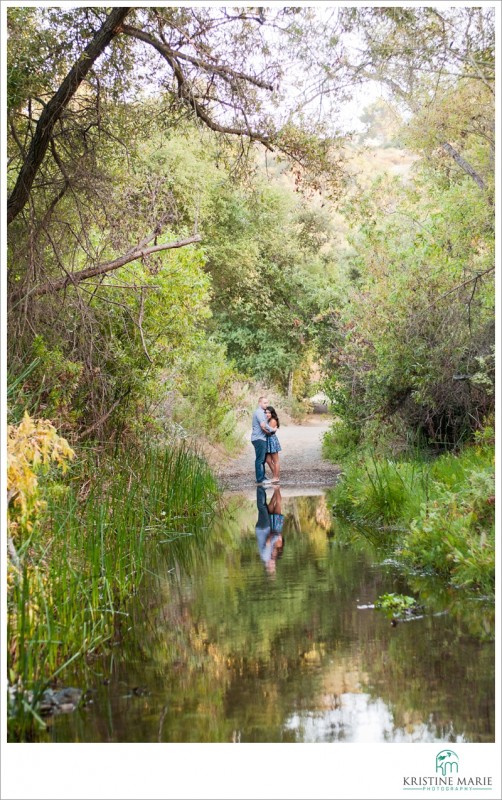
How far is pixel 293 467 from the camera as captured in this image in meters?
17.4

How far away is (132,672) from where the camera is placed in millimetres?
4855

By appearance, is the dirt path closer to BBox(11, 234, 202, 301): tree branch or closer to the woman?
the woman

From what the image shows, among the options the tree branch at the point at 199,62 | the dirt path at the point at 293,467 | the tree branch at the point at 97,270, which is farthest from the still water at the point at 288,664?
the dirt path at the point at 293,467

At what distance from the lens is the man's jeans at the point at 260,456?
14820 millimetres

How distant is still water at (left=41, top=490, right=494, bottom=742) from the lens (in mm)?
4012

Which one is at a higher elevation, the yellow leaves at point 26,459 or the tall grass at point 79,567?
the yellow leaves at point 26,459

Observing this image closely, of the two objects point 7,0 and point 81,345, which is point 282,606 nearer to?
point 81,345

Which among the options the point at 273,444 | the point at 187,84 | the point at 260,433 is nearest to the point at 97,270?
the point at 187,84

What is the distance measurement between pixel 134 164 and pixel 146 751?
24.5 feet

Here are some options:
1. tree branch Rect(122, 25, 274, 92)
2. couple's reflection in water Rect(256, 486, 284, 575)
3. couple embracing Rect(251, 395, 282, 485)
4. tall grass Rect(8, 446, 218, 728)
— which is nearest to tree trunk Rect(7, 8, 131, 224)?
tree branch Rect(122, 25, 274, 92)

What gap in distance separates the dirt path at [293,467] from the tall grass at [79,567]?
4.94 meters

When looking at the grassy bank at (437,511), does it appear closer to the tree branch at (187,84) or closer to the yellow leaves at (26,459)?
the yellow leaves at (26,459)

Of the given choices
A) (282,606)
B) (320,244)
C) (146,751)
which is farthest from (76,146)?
(320,244)

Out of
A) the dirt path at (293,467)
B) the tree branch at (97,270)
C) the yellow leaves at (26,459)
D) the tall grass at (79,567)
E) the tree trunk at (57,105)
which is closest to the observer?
the tall grass at (79,567)
